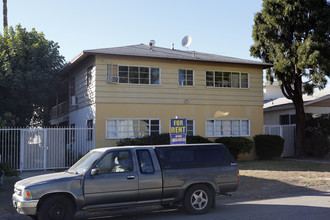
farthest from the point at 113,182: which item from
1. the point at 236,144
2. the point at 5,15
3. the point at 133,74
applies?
the point at 5,15

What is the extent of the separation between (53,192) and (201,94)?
487 inches

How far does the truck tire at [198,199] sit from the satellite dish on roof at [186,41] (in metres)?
12.6

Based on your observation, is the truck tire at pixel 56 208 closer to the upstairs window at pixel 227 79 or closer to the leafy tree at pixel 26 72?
the leafy tree at pixel 26 72

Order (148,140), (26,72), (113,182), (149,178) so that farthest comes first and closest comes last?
(26,72)
(148,140)
(149,178)
(113,182)

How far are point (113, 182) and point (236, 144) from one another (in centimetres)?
1139

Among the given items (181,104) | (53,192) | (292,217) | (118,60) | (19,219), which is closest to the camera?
(53,192)

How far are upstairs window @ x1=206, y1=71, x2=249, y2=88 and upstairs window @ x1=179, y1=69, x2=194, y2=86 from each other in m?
0.93

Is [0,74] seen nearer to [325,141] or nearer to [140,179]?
[140,179]

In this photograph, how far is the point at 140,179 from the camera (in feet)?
24.3

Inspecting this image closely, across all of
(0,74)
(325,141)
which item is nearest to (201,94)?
(325,141)

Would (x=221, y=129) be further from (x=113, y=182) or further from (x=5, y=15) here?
(x=5, y=15)

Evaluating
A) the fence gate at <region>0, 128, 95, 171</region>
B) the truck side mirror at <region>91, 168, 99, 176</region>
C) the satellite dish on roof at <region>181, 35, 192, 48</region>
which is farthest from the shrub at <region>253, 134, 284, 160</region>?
the truck side mirror at <region>91, 168, 99, 176</region>

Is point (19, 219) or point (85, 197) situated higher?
point (85, 197)

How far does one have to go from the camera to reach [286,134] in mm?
20969
